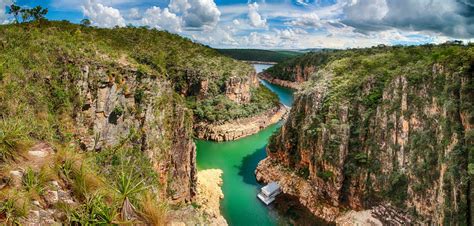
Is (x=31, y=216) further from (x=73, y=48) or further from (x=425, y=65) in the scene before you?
(x=425, y=65)

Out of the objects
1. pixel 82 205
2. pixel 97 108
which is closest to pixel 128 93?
pixel 97 108

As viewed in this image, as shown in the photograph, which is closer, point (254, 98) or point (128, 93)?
point (128, 93)

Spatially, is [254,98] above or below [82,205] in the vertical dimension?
below

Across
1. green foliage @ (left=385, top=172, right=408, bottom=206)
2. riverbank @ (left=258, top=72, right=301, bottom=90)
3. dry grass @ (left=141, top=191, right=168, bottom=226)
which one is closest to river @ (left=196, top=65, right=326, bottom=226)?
green foliage @ (left=385, top=172, right=408, bottom=206)

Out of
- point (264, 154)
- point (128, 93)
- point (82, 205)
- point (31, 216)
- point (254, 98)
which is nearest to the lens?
point (31, 216)

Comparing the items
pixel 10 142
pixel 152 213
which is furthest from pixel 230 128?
pixel 152 213

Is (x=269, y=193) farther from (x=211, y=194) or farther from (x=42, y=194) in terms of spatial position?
(x=42, y=194)

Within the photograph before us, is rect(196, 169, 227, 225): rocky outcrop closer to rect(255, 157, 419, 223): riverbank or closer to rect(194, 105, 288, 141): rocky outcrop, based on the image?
rect(255, 157, 419, 223): riverbank
